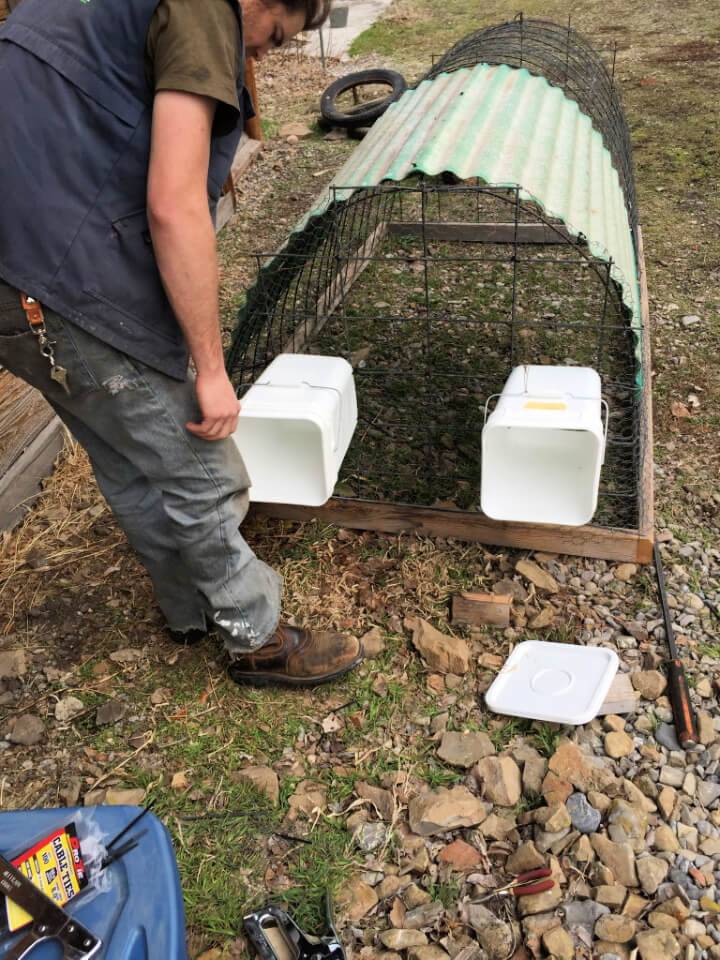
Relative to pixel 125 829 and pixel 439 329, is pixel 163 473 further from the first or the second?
pixel 439 329

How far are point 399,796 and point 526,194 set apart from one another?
187cm

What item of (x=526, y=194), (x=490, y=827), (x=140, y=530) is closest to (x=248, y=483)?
(x=140, y=530)

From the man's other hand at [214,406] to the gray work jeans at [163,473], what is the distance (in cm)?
5

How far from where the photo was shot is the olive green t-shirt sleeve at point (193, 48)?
150 cm

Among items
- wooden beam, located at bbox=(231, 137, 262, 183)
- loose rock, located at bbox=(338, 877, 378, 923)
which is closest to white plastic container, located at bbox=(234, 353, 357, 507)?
loose rock, located at bbox=(338, 877, 378, 923)

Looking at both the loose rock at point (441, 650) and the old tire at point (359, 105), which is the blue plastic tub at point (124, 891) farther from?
the old tire at point (359, 105)

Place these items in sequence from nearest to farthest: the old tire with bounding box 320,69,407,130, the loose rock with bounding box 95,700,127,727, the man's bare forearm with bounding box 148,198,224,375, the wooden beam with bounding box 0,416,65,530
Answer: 1. the man's bare forearm with bounding box 148,198,224,375
2. the loose rock with bounding box 95,700,127,727
3. the wooden beam with bounding box 0,416,65,530
4. the old tire with bounding box 320,69,407,130

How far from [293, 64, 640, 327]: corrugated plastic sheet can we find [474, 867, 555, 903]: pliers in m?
1.76

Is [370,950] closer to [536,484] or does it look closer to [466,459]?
[536,484]

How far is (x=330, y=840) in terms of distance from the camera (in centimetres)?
216

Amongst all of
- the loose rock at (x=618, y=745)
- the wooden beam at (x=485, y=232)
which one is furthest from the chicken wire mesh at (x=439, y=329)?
the loose rock at (x=618, y=745)

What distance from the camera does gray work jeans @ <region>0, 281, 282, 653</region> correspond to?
1.85m

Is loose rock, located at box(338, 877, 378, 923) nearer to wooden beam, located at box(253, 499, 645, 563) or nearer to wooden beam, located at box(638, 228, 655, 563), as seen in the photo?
wooden beam, located at box(253, 499, 645, 563)

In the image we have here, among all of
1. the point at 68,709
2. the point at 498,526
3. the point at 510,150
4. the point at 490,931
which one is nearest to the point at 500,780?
the point at 490,931
